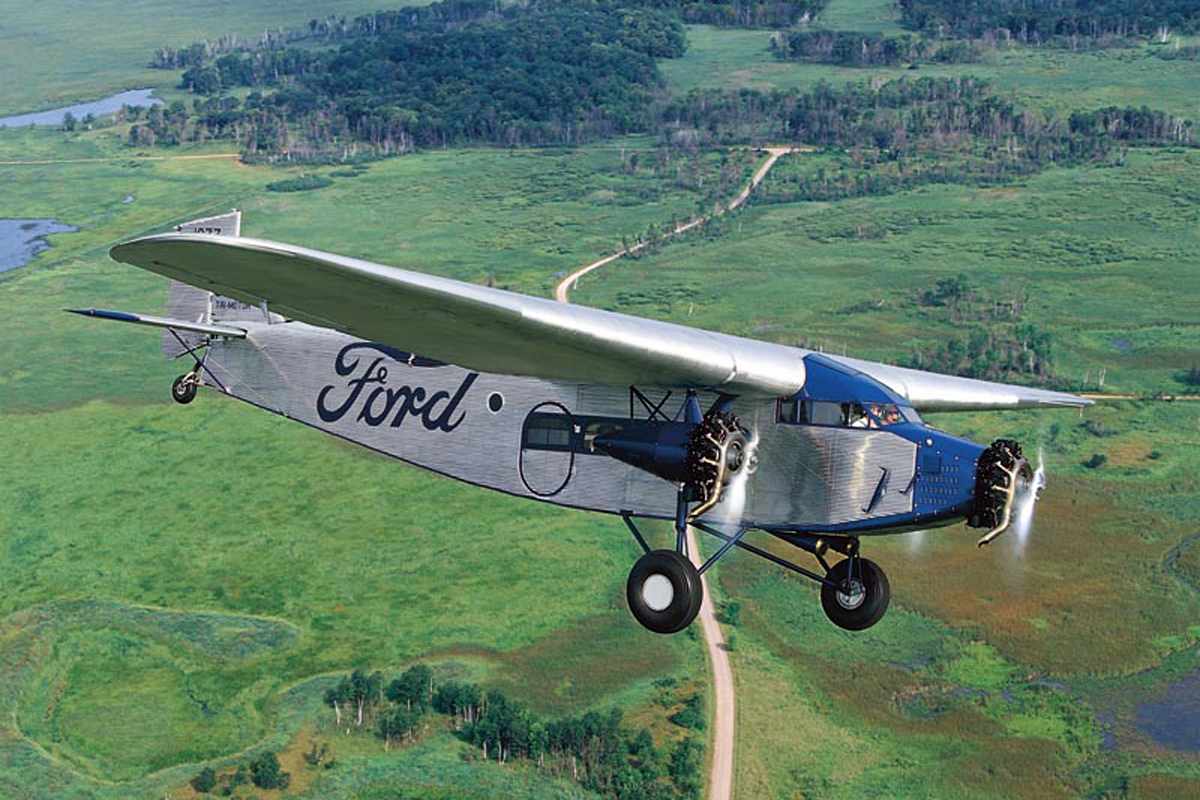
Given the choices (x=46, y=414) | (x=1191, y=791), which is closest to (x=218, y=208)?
(x=46, y=414)

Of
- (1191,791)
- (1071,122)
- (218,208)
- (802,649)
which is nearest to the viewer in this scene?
(1191,791)

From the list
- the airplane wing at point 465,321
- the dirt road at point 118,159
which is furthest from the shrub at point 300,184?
the airplane wing at point 465,321

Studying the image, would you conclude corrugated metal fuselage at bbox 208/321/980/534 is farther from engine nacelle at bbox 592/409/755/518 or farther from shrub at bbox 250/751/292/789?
shrub at bbox 250/751/292/789

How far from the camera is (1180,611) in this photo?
6944cm

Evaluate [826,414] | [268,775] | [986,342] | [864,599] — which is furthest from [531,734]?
[986,342]

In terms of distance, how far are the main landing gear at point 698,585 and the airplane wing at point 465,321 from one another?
2790 mm

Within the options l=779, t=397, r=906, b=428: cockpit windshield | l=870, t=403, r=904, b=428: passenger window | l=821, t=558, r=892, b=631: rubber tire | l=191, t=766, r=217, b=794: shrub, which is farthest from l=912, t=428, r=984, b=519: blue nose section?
l=191, t=766, r=217, b=794: shrub

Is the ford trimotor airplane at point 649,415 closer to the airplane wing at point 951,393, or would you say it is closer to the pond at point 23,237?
the airplane wing at point 951,393

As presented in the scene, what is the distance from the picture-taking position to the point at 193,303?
39375 mm

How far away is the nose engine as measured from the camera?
26344 mm

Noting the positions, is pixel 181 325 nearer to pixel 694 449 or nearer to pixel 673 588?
pixel 673 588

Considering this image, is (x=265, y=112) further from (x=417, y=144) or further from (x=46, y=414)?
(x=46, y=414)

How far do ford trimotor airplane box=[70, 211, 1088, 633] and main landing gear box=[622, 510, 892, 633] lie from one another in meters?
0.04

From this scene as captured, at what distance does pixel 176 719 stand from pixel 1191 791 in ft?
131
